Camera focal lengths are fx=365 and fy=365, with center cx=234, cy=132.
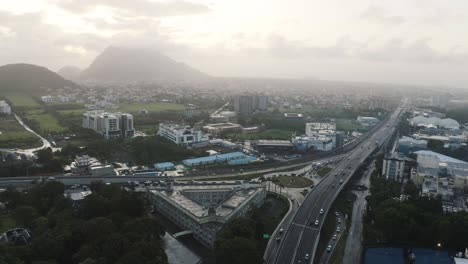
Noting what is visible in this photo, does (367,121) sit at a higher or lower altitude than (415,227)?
higher

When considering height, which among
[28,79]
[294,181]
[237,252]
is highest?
[28,79]

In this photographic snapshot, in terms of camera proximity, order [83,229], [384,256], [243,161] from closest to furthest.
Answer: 1. [83,229]
2. [384,256]
3. [243,161]

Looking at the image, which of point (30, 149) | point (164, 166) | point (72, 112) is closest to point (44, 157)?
point (30, 149)

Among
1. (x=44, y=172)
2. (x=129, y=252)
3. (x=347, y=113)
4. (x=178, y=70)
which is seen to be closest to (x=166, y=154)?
(x=44, y=172)

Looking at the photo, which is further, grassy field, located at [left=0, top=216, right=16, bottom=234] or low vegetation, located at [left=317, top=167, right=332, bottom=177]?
low vegetation, located at [left=317, top=167, right=332, bottom=177]

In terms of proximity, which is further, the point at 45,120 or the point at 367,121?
the point at 367,121

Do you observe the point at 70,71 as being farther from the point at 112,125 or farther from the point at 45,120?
the point at 112,125

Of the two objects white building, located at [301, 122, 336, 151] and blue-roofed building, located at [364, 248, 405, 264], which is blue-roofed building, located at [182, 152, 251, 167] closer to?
white building, located at [301, 122, 336, 151]

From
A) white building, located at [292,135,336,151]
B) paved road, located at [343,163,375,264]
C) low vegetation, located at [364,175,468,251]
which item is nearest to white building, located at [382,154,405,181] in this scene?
paved road, located at [343,163,375,264]
